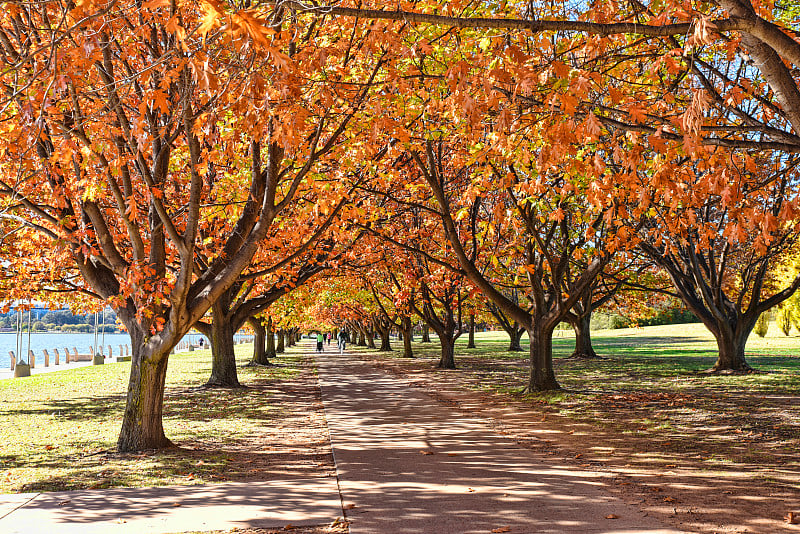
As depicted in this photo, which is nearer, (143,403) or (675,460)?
(675,460)

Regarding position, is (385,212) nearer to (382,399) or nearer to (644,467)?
(382,399)

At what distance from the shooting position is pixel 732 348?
18.5m

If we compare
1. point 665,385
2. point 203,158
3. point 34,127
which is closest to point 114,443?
point 203,158

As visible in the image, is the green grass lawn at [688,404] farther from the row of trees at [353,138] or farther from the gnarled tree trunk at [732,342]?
the row of trees at [353,138]

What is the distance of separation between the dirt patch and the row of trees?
2463 millimetres

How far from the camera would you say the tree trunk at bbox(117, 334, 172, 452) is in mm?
8875

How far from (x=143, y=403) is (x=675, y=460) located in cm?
734

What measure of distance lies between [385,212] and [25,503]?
10.9 m

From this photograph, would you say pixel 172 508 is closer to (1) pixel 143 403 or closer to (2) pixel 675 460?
(1) pixel 143 403

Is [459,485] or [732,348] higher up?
[732,348]

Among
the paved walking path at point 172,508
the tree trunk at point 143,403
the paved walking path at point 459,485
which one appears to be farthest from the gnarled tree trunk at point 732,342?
the tree trunk at point 143,403

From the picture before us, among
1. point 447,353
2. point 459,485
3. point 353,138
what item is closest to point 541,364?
point 353,138

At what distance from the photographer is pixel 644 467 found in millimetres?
7520

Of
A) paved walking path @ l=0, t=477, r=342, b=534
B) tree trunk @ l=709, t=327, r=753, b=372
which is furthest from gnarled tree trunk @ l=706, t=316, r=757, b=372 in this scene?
paved walking path @ l=0, t=477, r=342, b=534
